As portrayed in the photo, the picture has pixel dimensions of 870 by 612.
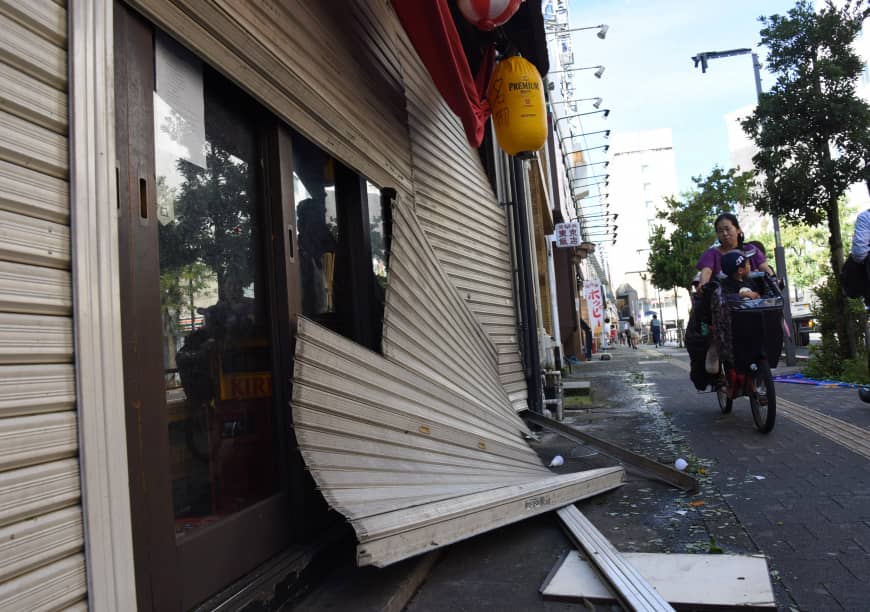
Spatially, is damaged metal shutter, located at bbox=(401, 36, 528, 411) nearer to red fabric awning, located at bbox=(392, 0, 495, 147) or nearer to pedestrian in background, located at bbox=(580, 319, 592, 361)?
red fabric awning, located at bbox=(392, 0, 495, 147)

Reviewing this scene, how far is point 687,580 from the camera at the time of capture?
7.87ft

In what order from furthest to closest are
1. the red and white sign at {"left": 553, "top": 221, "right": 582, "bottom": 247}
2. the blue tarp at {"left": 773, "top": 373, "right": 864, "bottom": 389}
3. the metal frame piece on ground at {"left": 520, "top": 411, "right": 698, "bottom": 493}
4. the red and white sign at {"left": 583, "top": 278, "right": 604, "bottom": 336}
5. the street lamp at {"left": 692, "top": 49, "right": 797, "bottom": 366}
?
the red and white sign at {"left": 583, "top": 278, "right": 604, "bottom": 336} → the red and white sign at {"left": 553, "top": 221, "right": 582, "bottom": 247} → the street lamp at {"left": 692, "top": 49, "right": 797, "bottom": 366} → the blue tarp at {"left": 773, "top": 373, "right": 864, "bottom": 389} → the metal frame piece on ground at {"left": 520, "top": 411, "right": 698, "bottom": 493}

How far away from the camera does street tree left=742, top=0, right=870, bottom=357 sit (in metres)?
9.63

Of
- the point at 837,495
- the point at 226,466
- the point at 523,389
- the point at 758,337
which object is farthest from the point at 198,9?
the point at 523,389

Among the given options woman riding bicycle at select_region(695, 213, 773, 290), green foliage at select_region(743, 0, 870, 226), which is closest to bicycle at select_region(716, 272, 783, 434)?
woman riding bicycle at select_region(695, 213, 773, 290)

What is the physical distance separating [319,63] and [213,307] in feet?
4.78

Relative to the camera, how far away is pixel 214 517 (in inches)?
86.1

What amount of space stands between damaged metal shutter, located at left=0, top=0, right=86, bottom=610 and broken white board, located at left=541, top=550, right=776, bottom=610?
170cm

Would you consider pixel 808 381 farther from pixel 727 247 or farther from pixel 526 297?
pixel 526 297

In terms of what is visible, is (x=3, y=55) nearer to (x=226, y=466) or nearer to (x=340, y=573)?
(x=226, y=466)

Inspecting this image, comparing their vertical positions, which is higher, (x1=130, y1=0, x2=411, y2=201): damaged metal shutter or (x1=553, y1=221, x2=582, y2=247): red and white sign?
(x1=553, y1=221, x2=582, y2=247): red and white sign

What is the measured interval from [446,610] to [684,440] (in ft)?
11.5

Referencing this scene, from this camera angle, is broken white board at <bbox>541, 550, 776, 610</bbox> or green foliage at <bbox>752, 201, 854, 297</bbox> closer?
broken white board at <bbox>541, 550, 776, 610</bbox>

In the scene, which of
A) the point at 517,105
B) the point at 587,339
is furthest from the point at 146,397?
the point at 587,339
